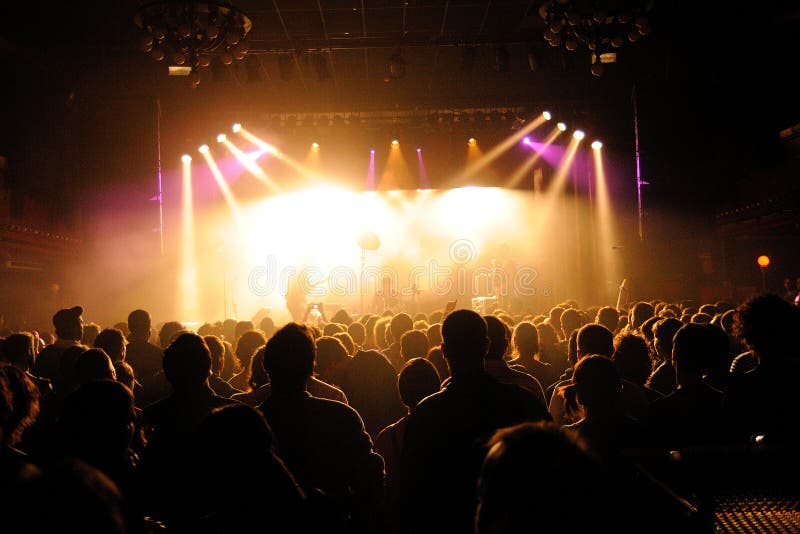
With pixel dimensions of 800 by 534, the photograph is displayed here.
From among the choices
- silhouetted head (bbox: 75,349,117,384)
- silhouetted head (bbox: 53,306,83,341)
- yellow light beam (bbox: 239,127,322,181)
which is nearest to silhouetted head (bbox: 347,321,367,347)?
silhouetted head (bbox: 53,306,83,341)

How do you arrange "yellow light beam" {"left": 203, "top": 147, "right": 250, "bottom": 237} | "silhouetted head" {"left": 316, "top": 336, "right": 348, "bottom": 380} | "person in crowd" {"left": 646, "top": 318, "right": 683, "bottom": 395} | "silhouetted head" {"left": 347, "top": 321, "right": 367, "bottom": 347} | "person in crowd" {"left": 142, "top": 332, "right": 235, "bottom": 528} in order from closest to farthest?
"person in crowd" {"left": 142, "top": 332, "right": 235, "bottom": 528}, "person in crowd" {"left": 646, "top": 318, "right": 683, "bottom": 395}, "silhouetted head" {"left": 316, "top": 336, "right": 348, "bottom": 380}, "silhouetted head" {"left": 347, "top": 321, "right": 367, "bottom": 347}, "yellow light beam" {"left": 203, "top": 147, "right": 250, "bottom": 237}

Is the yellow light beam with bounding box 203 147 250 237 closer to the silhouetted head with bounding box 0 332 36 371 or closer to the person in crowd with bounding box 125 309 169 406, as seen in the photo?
the person in crowd with bounding box 125 309 169 406

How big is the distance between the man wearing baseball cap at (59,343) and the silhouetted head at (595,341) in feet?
12.6

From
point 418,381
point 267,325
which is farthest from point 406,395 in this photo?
point 267,325

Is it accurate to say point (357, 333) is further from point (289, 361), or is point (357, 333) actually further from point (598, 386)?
point (598, 386)

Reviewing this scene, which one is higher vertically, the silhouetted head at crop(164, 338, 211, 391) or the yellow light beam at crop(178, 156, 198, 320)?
the yellow light beam at crop(178, 156, 198, 320)

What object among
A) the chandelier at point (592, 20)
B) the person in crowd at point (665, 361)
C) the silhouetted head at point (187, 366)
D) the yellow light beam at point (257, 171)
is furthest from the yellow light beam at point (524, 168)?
the silhouetted head at point (187, 366)

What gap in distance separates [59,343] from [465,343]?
163 inches

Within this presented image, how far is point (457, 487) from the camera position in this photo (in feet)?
7.59

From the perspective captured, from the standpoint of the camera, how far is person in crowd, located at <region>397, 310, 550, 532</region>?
2.30 m

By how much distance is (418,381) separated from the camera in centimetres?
319

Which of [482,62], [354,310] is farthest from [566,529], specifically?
[354,310]

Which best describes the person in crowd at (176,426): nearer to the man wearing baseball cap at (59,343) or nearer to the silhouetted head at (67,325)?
the man wearing baseball cap at (59,343)

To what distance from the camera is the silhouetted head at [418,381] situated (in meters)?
3.18
